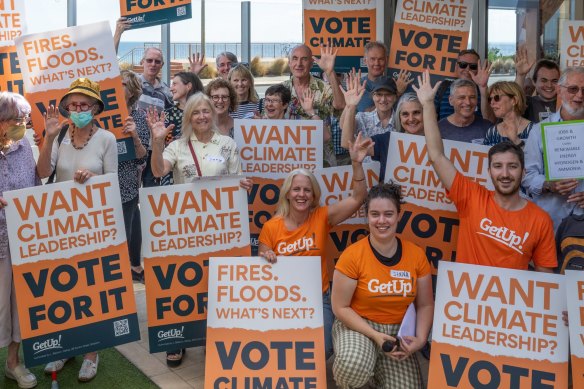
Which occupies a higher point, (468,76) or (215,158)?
(468,76)

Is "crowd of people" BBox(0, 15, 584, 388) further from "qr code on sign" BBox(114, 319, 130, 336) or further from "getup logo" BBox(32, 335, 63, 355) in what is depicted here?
"qr code on sign" BBox(114, 319, 130, 336)

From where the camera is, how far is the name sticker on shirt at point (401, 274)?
4.36 metres

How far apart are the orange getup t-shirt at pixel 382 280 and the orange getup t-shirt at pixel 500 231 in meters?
0.32

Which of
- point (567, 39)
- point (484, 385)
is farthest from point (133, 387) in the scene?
point (567, 39)

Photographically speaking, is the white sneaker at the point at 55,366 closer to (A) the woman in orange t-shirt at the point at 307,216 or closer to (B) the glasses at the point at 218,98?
(A) the woman in orange t-shirt at the point at 307,216

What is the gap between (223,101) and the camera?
5848mm

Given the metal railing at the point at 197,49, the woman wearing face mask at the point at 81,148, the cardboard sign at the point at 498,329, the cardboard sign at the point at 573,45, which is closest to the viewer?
the cardboard sign at the point at 498,329

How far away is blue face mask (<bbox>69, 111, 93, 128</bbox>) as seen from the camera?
4.89 meters

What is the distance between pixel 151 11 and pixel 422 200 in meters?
2.74

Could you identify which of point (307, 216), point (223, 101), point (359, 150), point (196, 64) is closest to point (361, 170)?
point (359, 150)

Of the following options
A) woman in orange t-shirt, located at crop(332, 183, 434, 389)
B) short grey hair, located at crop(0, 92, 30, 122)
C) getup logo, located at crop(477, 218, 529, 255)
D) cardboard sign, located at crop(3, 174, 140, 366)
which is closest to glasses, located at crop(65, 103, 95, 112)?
short grey hair, located at crop(0, 92, 30, 122)

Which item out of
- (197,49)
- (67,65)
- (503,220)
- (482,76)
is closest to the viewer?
(503,220)

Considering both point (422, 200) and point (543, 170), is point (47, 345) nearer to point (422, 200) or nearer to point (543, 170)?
point (422, 200)

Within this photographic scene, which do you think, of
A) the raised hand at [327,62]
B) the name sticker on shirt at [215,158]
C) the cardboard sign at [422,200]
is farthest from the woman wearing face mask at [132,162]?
the cardboard sign at [422,200]
